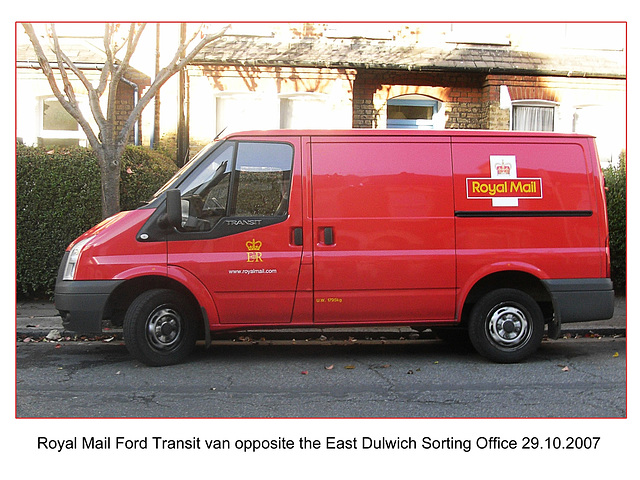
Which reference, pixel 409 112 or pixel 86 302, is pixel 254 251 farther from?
pixel 409 112

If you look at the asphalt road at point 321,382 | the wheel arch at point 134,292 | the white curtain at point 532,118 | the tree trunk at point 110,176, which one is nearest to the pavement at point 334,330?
the asphalt road at point 321,382

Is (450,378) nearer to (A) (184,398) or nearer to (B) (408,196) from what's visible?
(B) (408,196)

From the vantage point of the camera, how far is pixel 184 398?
17.1 feet

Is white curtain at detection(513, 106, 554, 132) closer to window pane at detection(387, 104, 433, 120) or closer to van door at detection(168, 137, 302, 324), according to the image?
window pane at detection(387, 104, 433, 120)

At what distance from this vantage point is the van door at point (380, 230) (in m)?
6.18

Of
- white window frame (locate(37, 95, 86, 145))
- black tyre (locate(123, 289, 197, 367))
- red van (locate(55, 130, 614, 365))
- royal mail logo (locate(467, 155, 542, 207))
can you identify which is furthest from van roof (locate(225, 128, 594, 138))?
white window frame (locate(37, 95, 86, 145))

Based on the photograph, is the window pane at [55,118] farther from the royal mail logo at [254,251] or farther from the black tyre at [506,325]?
the black tyre at [506,325]

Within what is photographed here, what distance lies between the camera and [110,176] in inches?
344

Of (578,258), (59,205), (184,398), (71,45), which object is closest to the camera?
(184,398)

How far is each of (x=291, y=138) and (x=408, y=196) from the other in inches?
51.4

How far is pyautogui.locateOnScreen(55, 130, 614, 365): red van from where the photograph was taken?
20.0ft

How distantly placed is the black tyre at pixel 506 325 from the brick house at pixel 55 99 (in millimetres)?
8692

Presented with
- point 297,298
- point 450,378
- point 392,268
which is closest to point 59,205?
point 297,298

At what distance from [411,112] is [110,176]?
22.7 ft
